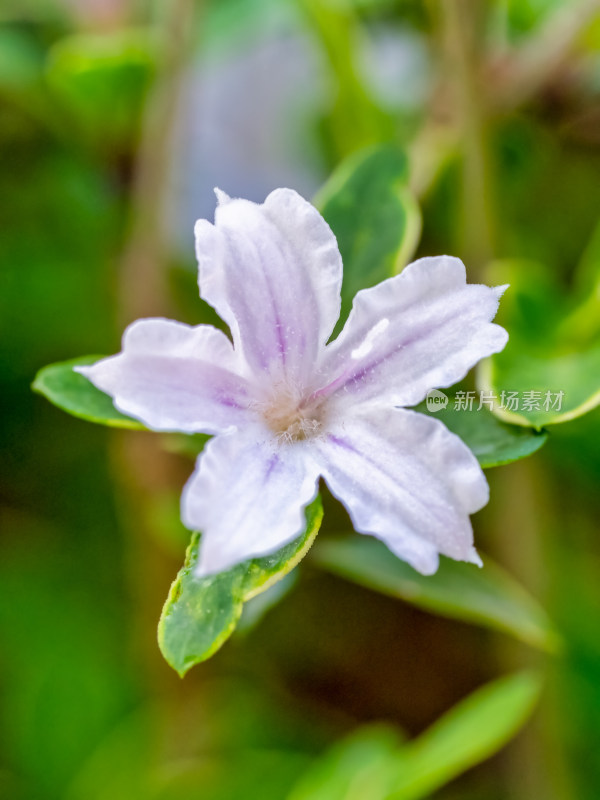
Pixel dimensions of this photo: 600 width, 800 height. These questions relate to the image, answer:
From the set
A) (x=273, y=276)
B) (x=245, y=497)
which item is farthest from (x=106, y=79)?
(x=245, y=497)

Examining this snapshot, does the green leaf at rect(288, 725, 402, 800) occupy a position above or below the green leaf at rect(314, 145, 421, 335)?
below

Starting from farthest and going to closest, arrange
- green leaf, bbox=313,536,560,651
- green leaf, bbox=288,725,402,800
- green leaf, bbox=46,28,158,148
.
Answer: green leaf, bbox=46,28,158,148 → green leaf, bbox=288,725,402,800 → green leaf, bbox=313,536,560,651

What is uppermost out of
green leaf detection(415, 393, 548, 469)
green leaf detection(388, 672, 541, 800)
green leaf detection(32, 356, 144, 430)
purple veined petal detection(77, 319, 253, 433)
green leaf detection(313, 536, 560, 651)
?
purple veined petal detection(77, 319, 253, 433)

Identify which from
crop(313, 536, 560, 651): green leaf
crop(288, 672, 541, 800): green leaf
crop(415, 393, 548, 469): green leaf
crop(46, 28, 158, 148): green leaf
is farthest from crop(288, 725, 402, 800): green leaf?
crop(46, 28, 158, 148): green leaf

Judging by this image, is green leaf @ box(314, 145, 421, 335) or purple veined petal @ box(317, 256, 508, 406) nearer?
purple veined petal @ box(317, 256, 508, 406)

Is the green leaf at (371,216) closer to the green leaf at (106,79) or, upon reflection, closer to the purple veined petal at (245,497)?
the purple veined petal at (245,497)

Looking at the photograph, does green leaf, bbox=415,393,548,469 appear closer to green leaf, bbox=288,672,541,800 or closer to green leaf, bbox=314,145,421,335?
green leaf, bbox=314,145,421,335

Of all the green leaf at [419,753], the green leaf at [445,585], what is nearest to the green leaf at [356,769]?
the green leaf at [419,753]

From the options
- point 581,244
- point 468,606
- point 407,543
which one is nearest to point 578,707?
point 468,606
